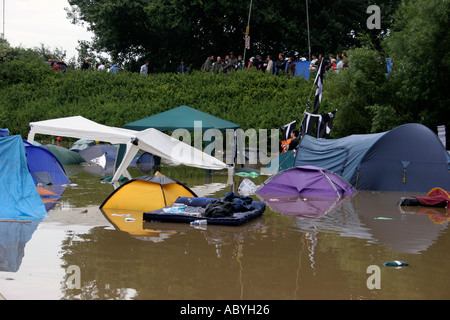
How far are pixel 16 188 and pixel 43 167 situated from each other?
6493 mm

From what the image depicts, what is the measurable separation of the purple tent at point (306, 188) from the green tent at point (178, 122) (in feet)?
25.1

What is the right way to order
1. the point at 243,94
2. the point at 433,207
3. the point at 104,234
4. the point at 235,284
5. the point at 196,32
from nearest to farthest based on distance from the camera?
the point at 235,284, the point at 104,234, the point at 433,207, the point at 243,94, the point at 196,32

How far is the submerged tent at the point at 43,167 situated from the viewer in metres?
18.9

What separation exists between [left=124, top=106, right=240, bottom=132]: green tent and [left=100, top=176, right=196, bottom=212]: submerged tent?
10.5m

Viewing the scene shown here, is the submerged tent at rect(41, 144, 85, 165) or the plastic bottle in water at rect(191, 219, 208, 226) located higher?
the submerged tent at rect(41, 144, 85, 165)

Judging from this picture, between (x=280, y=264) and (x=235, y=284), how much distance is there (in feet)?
4.36

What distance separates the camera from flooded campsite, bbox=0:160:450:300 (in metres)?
7.71

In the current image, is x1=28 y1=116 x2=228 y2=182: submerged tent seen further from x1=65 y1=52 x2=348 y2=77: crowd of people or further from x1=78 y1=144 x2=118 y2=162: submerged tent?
x1=65 y1=52 x2=348 y2=77: crowd of people

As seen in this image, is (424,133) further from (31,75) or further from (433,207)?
(31,75)

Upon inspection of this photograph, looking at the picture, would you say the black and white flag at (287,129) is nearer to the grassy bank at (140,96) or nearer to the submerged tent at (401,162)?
the submerged tent at (401,162)

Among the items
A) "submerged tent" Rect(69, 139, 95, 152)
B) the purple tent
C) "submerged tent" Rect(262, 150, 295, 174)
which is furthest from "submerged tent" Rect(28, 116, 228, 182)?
"submerged tent" Rect(69, 139, 95, 152)

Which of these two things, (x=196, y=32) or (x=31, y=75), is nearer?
(x=31, y=75)
